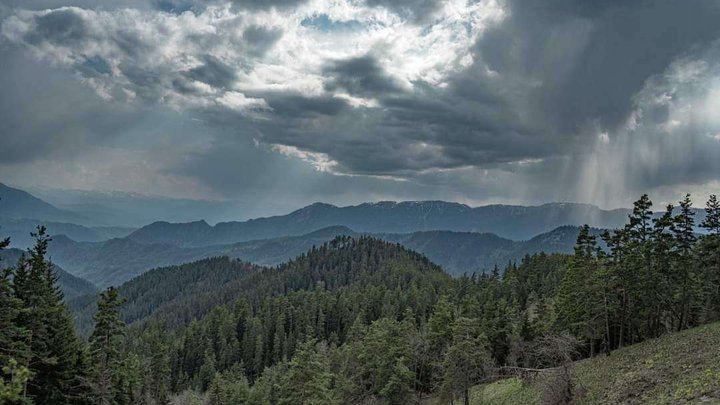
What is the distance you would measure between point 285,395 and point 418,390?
23488mm

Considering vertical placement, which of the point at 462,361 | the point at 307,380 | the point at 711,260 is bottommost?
the point at 307,380

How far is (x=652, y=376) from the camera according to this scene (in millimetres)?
31750

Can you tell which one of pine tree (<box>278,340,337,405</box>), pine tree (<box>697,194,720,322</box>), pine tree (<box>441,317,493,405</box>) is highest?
pine tree (<box>697,194,720,322</box>)

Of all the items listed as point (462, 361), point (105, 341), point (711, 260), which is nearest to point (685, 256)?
point (711, 260)

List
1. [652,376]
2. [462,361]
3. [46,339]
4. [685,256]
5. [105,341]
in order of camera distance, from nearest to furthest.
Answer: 1. [652,376]
2. [46,339]
3. [105,341]
4. [462,361]
5. [685,256]

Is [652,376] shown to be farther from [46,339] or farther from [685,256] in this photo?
[46,339]

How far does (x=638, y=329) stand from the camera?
188 ft

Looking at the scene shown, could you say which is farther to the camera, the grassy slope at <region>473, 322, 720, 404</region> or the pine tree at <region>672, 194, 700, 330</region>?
the pine tree at <region>672, 194, 700, 330</region>

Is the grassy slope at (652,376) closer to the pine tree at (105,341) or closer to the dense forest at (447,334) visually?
the dense forest at (447,334)

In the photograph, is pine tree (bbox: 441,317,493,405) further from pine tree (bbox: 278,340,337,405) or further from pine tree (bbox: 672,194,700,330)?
pine tree (bbox: 672,194,700,330)

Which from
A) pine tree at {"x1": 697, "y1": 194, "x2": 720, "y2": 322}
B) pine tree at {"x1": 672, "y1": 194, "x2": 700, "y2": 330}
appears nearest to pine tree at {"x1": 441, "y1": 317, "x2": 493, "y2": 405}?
pine tree at {"x1": 672, "y1": 194, "x2": 700, "y2": 330}

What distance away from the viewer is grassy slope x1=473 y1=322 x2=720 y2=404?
2644 cm

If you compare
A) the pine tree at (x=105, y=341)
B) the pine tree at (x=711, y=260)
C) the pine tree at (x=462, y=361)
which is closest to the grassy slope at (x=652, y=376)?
the pine tree at (x=462, y=361)

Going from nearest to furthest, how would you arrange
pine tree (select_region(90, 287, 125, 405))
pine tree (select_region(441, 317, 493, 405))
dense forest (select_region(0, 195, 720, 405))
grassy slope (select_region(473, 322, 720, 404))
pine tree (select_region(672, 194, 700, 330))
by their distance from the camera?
1. grassy slope (select_region(473, 322, 720, 404))
2. dense forest (select_region(0, 195, 720, 405))
3. pine tree (select_region(90, 287, 125, 405))
4. pine tree (select_region(441, 317, 493, 405))
5. pine tree (select_region(672, 194, 700, 330))
